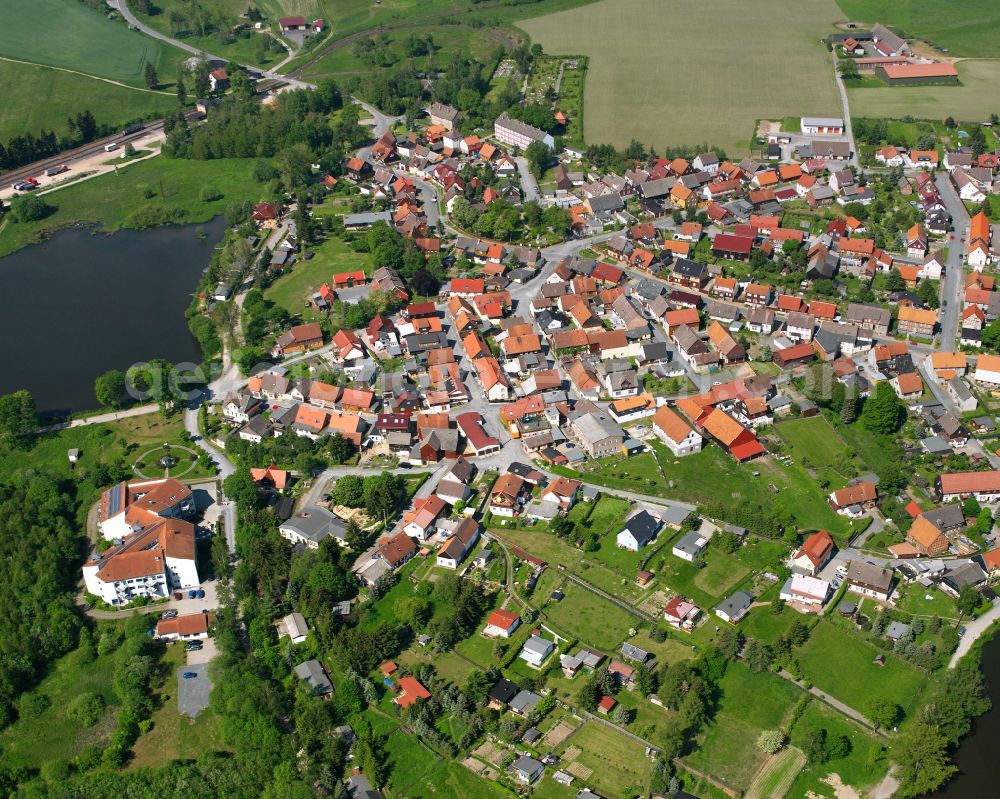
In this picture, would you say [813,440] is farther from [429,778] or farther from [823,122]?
[823,122]

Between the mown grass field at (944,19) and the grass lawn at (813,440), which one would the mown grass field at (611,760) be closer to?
the grass lawn at (813,440)

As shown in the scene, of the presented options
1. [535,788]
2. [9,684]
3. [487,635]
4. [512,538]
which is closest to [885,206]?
[512,538]

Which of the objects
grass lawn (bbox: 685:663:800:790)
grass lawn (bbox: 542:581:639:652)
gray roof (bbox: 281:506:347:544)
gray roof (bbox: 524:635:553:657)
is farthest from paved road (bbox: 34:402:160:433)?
grass lawn (bbox: 685:663:800:790)

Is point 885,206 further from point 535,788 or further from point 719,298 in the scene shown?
point 535,788

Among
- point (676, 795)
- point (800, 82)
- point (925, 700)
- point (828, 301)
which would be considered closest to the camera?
point (676, 795)

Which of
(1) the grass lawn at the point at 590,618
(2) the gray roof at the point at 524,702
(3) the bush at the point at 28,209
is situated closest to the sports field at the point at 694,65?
(3) the bush at the point at 28,209

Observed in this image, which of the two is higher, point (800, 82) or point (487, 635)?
point (800, 82)
